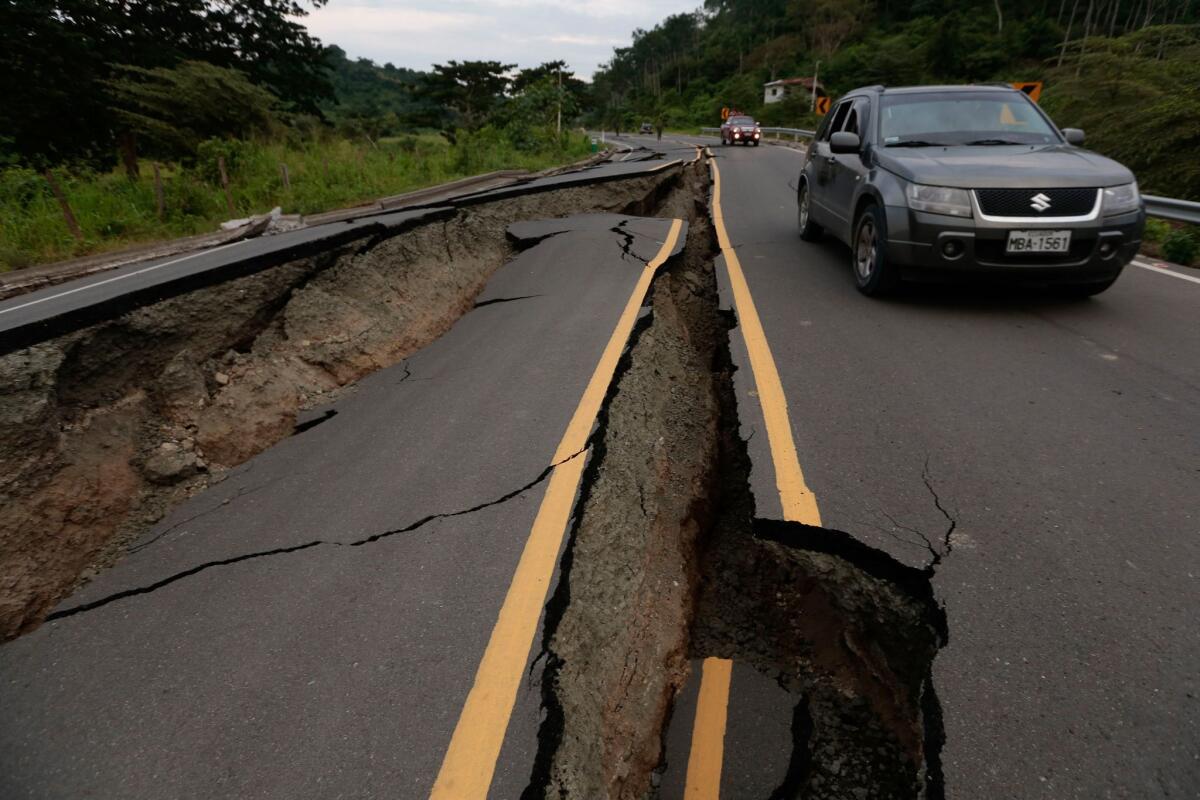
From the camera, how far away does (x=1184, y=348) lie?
419cm

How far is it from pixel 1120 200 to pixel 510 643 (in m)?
5.30

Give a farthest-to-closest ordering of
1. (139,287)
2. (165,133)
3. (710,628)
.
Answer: (165,133)
(139,287)
(710,628)

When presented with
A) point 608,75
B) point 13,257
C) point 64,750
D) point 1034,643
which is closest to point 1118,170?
point 1034,643

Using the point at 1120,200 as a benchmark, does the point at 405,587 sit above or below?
below

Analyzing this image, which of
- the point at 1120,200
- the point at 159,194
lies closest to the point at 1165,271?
the point at 1120,200

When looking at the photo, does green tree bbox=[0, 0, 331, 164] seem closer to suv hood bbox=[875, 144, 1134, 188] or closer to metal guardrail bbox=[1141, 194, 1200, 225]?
suv hood bbox=[875, 144, 1134, 188]

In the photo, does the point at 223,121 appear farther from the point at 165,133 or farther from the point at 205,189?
the point at 205,189

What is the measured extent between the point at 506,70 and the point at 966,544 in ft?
180

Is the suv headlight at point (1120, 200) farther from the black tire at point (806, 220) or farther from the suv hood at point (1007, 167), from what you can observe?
the black tire at point (806, 220)

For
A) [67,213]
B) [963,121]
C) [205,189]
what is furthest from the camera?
[205,189]

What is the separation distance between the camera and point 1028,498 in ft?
8.92

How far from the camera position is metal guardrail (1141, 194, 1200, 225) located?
6.28 meters

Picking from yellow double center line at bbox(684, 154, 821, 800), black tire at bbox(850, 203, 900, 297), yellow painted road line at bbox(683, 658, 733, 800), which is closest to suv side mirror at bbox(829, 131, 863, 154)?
black tire at bbox(850, 203, 900, 297)

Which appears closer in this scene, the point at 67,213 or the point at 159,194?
the point at 67,213
